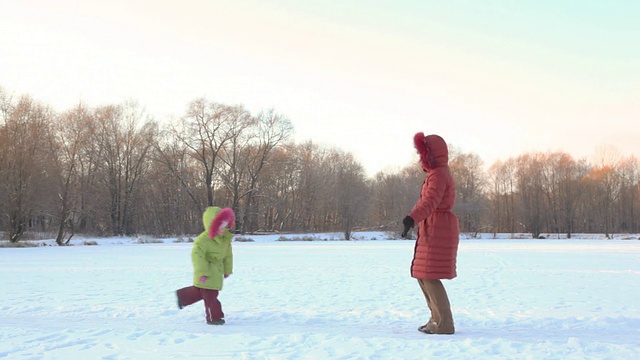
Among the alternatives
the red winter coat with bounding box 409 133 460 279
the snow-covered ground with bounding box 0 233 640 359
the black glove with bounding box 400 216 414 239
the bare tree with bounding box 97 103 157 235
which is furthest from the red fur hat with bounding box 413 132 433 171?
the bare tree with bounding box 97 103 157 235

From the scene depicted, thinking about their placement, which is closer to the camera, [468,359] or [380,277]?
[468,359]

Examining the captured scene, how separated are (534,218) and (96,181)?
4511cm

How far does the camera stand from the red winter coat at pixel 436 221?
5012 mm

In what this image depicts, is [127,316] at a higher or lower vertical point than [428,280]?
lower

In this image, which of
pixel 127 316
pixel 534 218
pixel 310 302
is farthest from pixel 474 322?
pixel 534 218

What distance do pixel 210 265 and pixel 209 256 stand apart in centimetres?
11

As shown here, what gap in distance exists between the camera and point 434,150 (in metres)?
5.16

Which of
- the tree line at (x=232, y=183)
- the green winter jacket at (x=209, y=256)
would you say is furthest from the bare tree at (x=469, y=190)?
the green winter jacket at (x=209, y=256)

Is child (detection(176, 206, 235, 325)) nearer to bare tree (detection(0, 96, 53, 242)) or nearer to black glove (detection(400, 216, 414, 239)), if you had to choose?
black glove (detection(400, 216, 414, 239))

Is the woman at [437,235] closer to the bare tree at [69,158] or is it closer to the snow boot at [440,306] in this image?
the snow boot at [440,306]

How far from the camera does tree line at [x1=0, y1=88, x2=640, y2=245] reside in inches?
1213

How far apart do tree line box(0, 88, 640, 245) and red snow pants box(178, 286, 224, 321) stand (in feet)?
89.5

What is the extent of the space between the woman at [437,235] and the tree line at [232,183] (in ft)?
96.7

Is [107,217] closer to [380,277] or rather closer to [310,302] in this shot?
[380,277]
